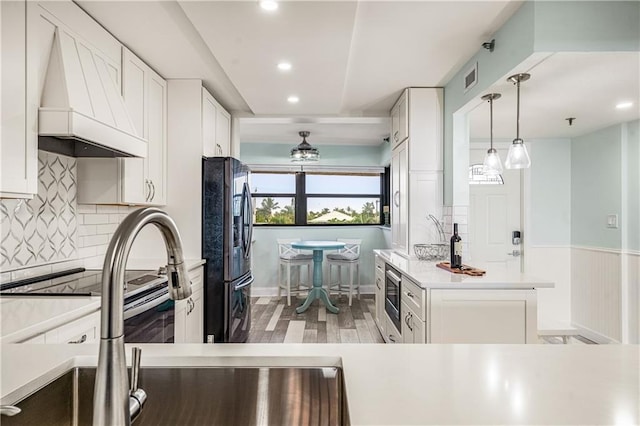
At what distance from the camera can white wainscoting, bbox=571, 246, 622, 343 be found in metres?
3.46

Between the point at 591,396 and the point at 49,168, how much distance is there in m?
2.65

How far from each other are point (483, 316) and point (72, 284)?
2386mm

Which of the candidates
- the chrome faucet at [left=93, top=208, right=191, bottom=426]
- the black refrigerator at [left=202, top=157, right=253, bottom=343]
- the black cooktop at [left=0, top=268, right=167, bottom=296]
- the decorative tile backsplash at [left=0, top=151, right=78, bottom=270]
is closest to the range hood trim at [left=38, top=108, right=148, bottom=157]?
the decorative tile backsplash at [left=0, top=151, right=78, bottom=270]

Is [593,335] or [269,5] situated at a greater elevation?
[269,5]

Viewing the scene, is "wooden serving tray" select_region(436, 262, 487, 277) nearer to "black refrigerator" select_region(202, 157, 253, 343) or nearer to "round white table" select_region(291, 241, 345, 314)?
"black refrigerator" select_region(202, 157, 253, 343)

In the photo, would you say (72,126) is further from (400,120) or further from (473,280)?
(400,120)

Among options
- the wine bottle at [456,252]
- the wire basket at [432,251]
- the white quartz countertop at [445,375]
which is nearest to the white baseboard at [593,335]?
the wire basket at [432,251]

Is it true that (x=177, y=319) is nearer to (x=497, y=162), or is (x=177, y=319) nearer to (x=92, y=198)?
(x=92, y=198)

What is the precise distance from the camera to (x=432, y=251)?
3.19 metres

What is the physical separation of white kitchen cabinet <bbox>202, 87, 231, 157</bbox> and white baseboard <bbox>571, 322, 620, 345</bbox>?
14.3ft

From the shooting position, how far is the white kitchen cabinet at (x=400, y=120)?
3307 mm

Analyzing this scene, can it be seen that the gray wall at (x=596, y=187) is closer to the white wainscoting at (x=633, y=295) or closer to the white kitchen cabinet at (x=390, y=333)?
the white wainscoting at (x=633, y=295)

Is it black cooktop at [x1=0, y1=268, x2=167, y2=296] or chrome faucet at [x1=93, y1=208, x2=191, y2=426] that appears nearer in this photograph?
chrome faucet at [x1=93, y1=208, x2=191, y2=426]

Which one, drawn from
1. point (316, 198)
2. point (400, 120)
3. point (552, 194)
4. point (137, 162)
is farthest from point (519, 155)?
point (316, 198)
